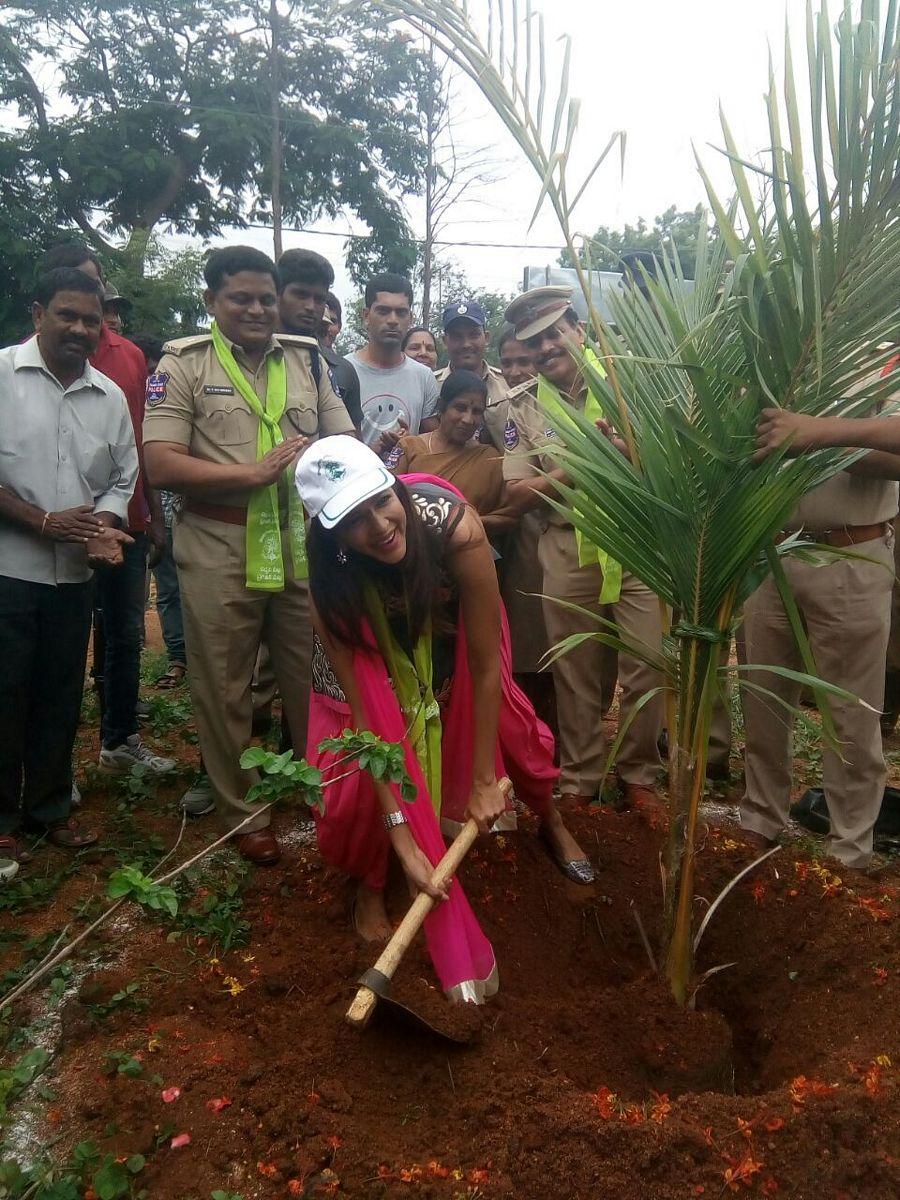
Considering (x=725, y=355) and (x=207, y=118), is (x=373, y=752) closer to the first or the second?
(x=725, y=355)

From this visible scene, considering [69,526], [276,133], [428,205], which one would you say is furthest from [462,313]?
[428,205]

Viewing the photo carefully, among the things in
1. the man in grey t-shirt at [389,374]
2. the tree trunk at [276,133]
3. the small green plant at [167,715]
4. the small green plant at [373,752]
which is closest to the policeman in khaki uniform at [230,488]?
the man in grey t-shirt at [389,374]

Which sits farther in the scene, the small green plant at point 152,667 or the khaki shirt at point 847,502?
the small green plant at point 152,667

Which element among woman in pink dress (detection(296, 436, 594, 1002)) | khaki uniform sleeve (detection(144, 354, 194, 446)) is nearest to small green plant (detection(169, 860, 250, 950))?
woman in pink dress (detection(296, 436, 594, 1002))

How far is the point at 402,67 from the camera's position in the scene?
1532 cm

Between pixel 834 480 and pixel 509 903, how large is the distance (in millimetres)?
1687

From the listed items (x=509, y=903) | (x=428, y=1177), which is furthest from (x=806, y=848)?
(x=428, y=1177)

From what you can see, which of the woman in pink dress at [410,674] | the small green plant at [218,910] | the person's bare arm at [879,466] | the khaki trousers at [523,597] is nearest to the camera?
the woman in pink dress at [410,674]

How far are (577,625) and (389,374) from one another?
1599 mm

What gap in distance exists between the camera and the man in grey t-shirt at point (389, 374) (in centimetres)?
425

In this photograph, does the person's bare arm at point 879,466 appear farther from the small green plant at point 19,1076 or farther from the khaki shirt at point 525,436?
the small green plant at point 19,1076

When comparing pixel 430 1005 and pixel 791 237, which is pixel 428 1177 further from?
pixel 791 237

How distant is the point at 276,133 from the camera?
13.9 metres

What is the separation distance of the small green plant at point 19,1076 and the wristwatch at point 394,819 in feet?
3.09
